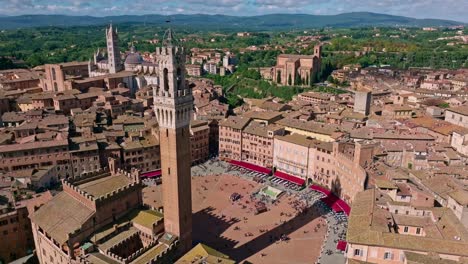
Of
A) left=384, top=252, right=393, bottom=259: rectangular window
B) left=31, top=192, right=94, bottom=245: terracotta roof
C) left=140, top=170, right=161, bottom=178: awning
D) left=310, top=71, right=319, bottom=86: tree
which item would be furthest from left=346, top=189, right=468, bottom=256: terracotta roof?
left=310, top=71, right=319, bottom=86: tree

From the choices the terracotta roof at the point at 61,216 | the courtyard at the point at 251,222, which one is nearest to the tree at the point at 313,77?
the courtyard at the point at 251,222

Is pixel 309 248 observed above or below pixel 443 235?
below

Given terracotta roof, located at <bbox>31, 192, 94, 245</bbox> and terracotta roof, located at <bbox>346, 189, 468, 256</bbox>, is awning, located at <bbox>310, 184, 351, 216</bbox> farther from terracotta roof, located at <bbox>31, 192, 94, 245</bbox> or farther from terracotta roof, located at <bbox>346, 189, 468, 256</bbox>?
terracotta roof, located at <bbox>31, 192, 94, 245</bbox>

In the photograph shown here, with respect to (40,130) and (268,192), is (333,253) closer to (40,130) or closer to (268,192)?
(268,192)

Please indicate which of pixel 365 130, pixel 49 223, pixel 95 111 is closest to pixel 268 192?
pixel 365 130

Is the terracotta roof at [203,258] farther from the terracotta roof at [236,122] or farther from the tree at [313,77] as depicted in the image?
the tree at [313,77]

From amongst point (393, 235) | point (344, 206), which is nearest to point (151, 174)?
point (344, 206)

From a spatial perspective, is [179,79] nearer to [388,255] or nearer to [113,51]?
[388,255]

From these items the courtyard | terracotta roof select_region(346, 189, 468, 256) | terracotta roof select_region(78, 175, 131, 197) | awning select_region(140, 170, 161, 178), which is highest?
terracotta roof select_region(78, 175, 131, 197)
